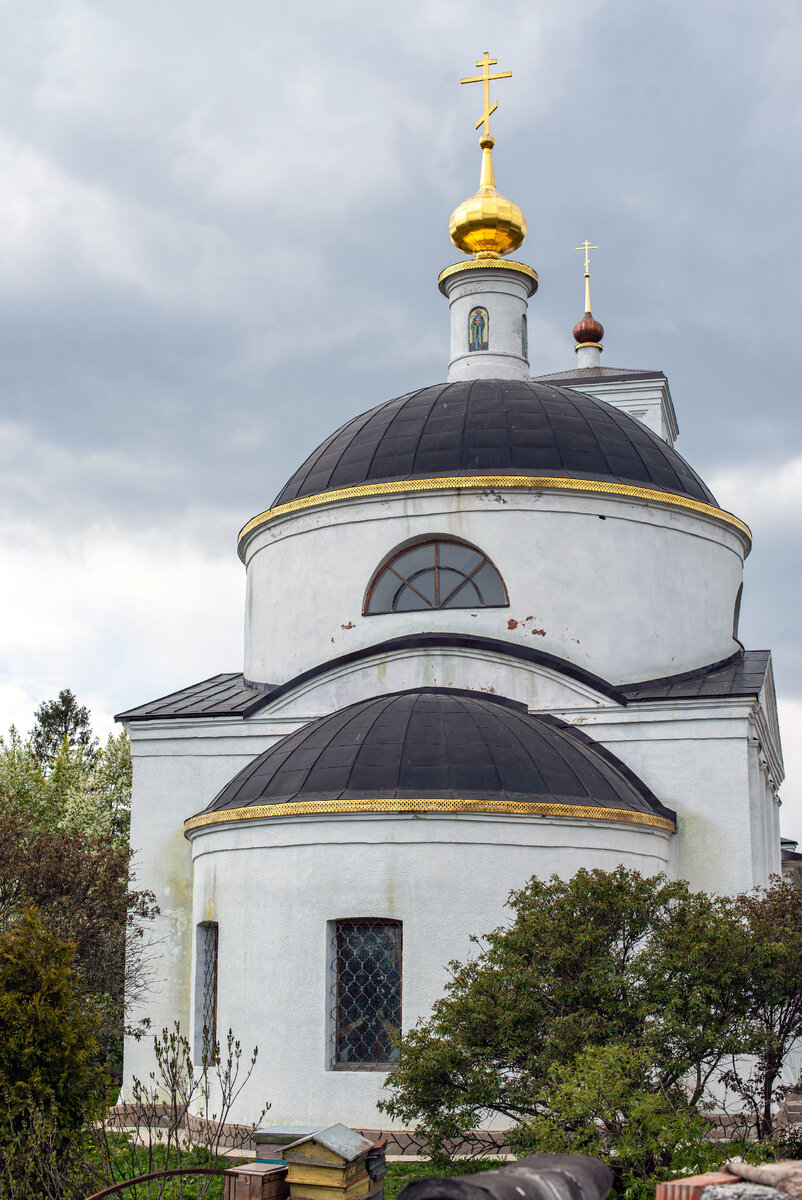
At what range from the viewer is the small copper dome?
31.9 metres

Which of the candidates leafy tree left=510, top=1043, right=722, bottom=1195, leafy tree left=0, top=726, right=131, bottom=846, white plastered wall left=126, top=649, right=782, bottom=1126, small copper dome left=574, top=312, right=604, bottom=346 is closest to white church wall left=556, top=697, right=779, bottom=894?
white plastered wall left=126, top=649, right=782, bottom=1126

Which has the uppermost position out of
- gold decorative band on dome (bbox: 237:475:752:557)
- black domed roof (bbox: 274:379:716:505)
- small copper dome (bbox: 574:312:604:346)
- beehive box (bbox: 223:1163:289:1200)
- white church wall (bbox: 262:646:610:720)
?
small copper dome (bbox: 574:312:604:346)

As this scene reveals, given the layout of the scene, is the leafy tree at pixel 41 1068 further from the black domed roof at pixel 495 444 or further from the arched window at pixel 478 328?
the arched window at pixel 478 328

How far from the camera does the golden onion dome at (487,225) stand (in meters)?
20.2

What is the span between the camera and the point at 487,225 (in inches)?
797

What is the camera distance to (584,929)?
934 cm

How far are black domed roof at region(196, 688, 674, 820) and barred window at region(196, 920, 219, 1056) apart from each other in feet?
4.22

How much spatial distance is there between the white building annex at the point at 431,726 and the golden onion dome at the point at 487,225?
88.1 inches

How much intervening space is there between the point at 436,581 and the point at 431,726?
307 cm

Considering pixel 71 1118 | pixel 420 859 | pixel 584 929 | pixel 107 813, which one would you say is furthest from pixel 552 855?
pixel 107 813

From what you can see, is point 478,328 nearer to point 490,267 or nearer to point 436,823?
point 490,267

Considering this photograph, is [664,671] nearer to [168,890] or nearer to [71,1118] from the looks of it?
[168,890]

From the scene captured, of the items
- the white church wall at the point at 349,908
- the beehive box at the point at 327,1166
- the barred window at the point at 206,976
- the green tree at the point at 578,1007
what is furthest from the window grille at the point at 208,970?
the beehive box at the point at 327,1166

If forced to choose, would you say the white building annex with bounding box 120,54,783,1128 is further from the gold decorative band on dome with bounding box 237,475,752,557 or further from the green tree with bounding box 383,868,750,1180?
the green tree with bounding box 383,868,750,1180
